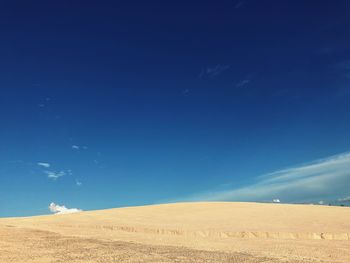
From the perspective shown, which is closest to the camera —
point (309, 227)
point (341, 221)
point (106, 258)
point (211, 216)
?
point (106, 258)

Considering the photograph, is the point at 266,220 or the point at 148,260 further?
the point at 266,220

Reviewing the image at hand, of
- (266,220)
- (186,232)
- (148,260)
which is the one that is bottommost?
(148,260)

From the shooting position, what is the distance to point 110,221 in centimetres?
4428

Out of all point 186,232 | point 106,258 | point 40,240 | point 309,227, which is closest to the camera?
point 106,258

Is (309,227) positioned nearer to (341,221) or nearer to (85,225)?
(341,221)

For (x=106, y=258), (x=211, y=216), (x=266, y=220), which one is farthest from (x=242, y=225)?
(x=106, y=258)

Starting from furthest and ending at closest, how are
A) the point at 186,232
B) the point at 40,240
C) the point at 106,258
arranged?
the point at 186,232 < the point at 40,240 < the point at 106,258

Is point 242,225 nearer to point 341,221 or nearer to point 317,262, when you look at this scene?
point 341,221

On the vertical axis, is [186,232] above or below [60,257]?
above

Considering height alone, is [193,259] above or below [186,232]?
below

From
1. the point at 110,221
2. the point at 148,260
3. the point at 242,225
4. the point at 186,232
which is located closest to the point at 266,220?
the point at 242,225

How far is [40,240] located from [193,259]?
11.3 metres

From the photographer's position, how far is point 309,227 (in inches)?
1690

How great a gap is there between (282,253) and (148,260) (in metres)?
9.00
